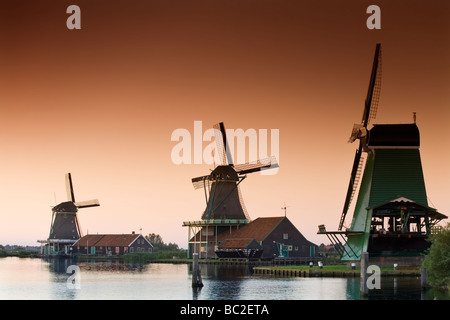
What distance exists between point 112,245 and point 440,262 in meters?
63.6

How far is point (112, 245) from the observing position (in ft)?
302

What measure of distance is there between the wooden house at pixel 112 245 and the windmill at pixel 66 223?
1.23 m

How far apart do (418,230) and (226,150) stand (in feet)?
85.3

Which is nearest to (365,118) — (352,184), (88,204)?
(352,184)

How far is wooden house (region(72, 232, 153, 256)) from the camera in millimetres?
90956

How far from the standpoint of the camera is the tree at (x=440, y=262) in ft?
108

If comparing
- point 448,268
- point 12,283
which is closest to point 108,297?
A: point 12,283

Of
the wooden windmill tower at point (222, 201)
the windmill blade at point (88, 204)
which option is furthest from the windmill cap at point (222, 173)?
the windmill blade at point (88, 204)

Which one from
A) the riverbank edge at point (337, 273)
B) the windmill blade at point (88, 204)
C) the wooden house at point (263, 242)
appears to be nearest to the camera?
the riverbank edge at point (337, 273)

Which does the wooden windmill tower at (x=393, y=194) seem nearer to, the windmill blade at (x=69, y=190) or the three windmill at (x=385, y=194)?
the three windmill at (x=385, y=194)

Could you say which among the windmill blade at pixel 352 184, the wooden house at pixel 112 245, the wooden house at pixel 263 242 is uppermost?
the windmill blade at pixel 352 184

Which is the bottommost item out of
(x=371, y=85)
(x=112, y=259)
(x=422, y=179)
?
(x=112, y=259)
